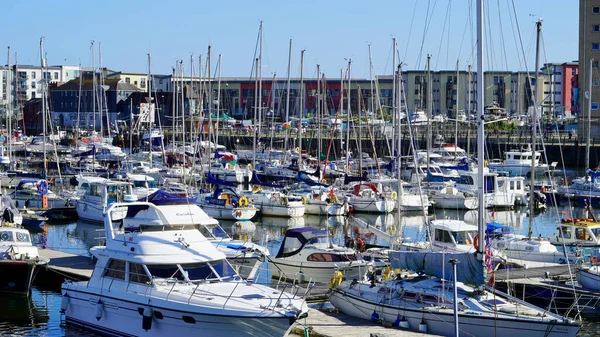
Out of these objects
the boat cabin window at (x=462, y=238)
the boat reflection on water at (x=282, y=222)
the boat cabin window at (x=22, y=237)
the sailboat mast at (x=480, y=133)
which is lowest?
the boat reflection on water at (x=282, y=222)

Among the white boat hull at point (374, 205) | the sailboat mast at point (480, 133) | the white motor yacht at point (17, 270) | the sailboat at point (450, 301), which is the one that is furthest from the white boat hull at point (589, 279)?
the white boat hull at point (374, 205)

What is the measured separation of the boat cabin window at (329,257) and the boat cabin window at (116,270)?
27.8 feet

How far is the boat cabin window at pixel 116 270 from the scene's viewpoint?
75.2 feet

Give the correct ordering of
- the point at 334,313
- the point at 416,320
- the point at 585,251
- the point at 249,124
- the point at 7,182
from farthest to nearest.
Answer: the point at 249,124, the point at 7,182, the point at 585,251, the point at 334,313, the point at 416,320

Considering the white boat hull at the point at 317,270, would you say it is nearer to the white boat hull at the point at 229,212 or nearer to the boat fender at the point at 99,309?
the boat fender at the point at 99,309

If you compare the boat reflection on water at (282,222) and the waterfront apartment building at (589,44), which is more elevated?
the waterfront apartment building at (589,44)

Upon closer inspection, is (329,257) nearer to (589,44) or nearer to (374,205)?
(374,205)

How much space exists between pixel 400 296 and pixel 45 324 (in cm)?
942

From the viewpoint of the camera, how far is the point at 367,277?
26953 millimetres

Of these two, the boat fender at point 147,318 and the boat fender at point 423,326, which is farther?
the boat fender at point 423,326

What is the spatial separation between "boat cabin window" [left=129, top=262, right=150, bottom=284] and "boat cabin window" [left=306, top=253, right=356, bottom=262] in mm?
8698

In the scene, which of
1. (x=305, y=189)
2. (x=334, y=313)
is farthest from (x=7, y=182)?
(x=334, y=313)

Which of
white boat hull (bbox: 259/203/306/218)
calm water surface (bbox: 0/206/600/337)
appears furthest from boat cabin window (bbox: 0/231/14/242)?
white boat hull (bbox: 259/203/306/218)

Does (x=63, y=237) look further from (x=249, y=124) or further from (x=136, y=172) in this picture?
(x=249, y=124)
